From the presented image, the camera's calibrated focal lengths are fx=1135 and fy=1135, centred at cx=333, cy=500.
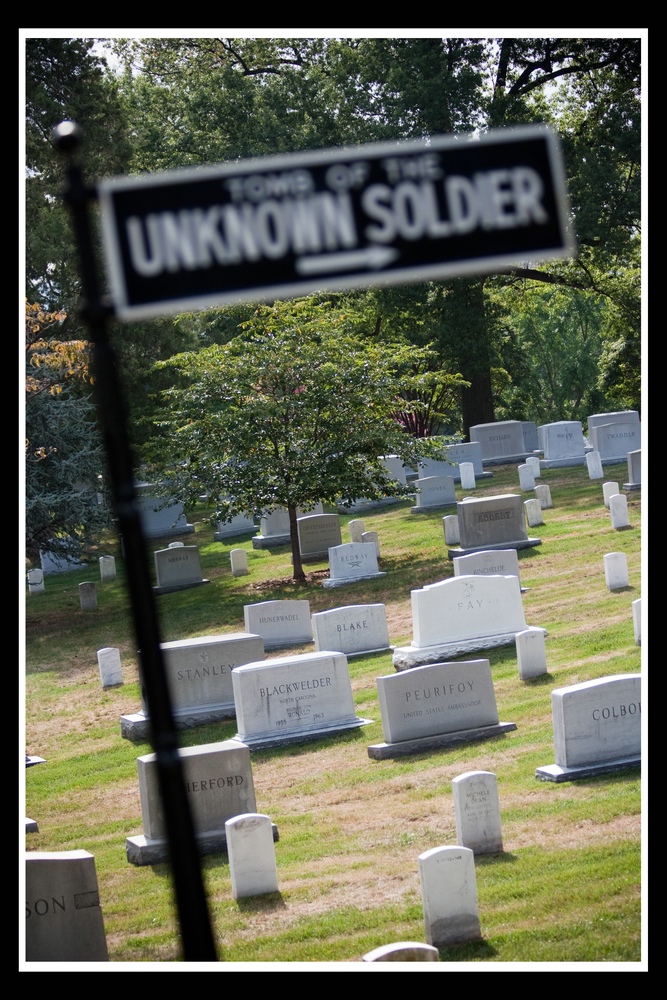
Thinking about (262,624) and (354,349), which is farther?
(354,349)

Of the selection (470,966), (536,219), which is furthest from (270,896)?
(536,219)

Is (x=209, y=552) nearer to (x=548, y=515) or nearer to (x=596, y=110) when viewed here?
(x=548, y=515)

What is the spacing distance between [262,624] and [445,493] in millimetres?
9553

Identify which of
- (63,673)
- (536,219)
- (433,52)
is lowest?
(63,673)

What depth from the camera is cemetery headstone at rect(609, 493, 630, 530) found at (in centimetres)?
1922

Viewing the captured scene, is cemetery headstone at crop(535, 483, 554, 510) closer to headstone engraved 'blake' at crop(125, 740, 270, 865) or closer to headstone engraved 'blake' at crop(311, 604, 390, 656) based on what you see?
headstone engraved 'blake' at crop(311, 604, 390, 656)

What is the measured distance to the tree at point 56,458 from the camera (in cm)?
2086

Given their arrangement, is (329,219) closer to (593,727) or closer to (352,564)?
(593,727)

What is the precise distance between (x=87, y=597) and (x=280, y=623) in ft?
21.1

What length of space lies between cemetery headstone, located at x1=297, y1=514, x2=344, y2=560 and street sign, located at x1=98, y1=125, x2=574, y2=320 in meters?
19.1

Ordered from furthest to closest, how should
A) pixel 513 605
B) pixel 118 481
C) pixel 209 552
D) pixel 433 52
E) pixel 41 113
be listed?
pixel 433 52
pixel 209 552
pixel 41 113
pixel 513 605
pixel 118 481

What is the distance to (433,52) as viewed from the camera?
2647 centimetres

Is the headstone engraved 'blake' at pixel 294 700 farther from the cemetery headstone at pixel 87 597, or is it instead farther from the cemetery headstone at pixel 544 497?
the cemetery headstone at pixel 544 497
